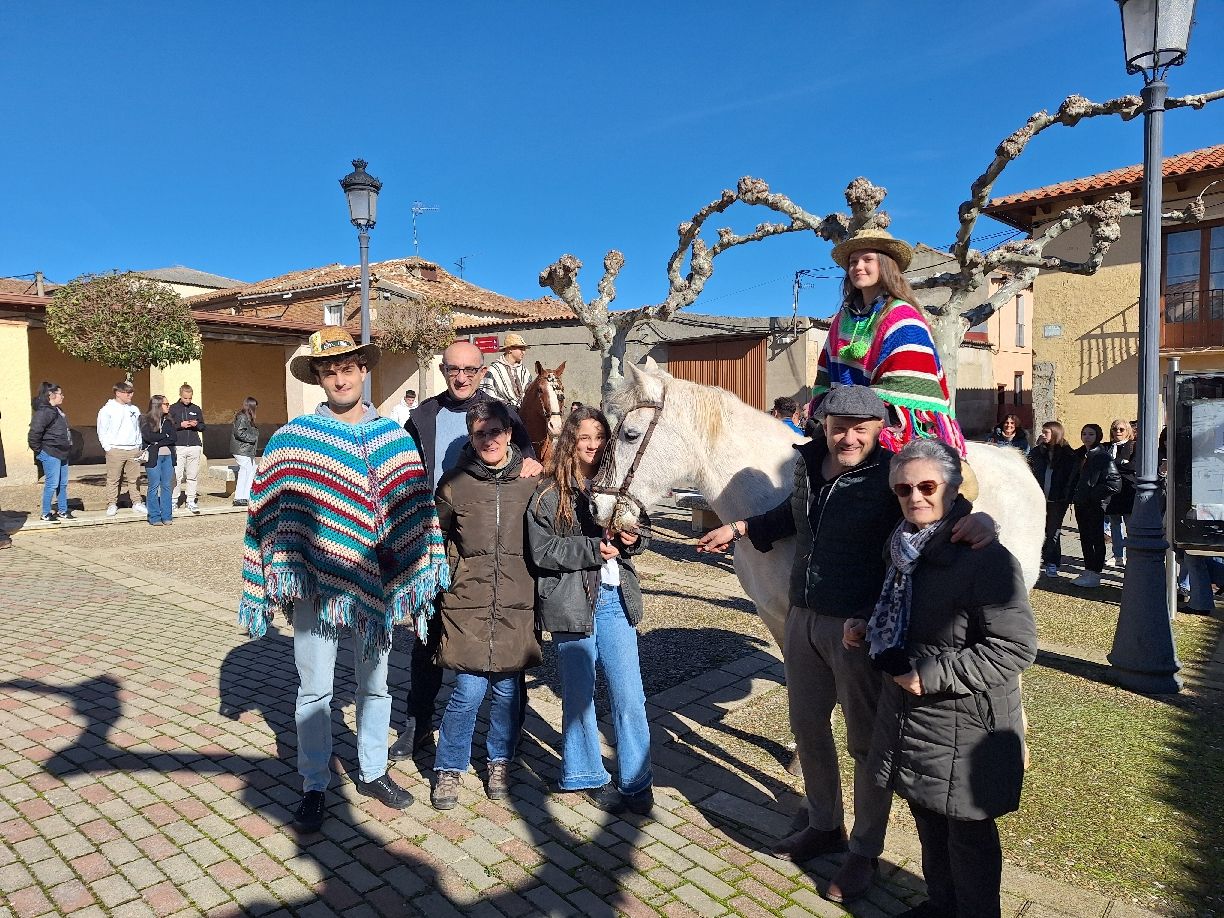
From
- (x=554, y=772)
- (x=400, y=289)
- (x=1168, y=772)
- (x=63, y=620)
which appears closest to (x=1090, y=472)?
(x=1168, y=772)

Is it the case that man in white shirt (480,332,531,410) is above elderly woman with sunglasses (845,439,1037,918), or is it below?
above

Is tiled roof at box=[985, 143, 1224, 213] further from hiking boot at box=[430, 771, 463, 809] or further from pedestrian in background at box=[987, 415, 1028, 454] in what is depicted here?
hiking boot at box=[430, 771, 463, 809]

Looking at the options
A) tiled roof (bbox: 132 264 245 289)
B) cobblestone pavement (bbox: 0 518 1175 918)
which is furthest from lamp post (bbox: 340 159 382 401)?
tiled roof (bbox: 132 264 245 289)

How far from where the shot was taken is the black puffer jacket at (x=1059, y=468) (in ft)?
28.0

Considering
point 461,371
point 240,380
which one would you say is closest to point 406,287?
point 240,380

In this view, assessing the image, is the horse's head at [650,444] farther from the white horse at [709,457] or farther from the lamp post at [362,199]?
the lamp post at [362,199]

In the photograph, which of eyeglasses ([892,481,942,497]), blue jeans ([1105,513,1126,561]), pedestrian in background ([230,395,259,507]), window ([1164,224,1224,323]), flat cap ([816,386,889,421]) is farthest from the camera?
window ([1164,224,1224,323])

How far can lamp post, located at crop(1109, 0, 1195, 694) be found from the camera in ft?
16.2

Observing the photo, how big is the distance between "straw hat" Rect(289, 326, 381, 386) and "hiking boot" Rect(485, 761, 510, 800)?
1898mm

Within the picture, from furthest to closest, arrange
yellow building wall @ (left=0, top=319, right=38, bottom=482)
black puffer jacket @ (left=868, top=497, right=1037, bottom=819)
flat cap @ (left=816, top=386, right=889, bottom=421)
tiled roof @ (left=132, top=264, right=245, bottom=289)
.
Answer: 1. tiled roof @ (left=132, top=264, right=245, bottom=289)
2. yellow building wall @ (left=0, top=319, right=38, bottom=482)
3. flat cap @ (left=816, top=386, right=889, bottom=421)
4. black puffer jacket @ (left=868, top=497, right=1037, bottom=819)

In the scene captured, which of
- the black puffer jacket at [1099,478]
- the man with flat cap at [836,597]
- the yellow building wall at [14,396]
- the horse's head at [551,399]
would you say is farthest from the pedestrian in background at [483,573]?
the yellow building wall at [14,396]

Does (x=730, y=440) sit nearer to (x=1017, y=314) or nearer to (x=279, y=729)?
(x=279, y=729)

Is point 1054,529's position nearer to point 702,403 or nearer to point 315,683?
point 702,403

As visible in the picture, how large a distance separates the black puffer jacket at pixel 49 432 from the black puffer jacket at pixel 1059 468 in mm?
12764
